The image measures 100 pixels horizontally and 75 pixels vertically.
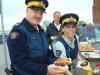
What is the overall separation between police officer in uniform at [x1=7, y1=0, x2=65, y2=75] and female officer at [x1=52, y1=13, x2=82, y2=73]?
357 mm

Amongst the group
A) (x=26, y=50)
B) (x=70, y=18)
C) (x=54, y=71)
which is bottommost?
(x=54, y=71)

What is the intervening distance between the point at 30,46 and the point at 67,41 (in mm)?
640

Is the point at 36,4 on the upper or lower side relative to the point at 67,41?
upper

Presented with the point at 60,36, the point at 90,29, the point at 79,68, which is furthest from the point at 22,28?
the point at 90,29

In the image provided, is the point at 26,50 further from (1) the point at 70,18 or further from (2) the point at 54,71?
(1) the point at 70,18

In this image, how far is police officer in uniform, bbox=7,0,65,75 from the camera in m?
1.25

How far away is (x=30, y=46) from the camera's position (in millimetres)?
1312

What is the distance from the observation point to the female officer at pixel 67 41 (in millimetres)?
1812

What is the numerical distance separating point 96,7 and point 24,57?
1.90m

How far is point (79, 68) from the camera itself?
5.30 feet

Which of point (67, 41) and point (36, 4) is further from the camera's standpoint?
point (67, 41)

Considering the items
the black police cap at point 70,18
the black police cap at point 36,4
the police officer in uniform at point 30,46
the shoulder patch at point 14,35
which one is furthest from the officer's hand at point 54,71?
the black police cap at point 70,18

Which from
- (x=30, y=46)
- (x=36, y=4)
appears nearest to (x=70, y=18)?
(x=36, y=4)

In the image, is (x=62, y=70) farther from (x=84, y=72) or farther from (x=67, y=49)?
(x=67, y=49)
